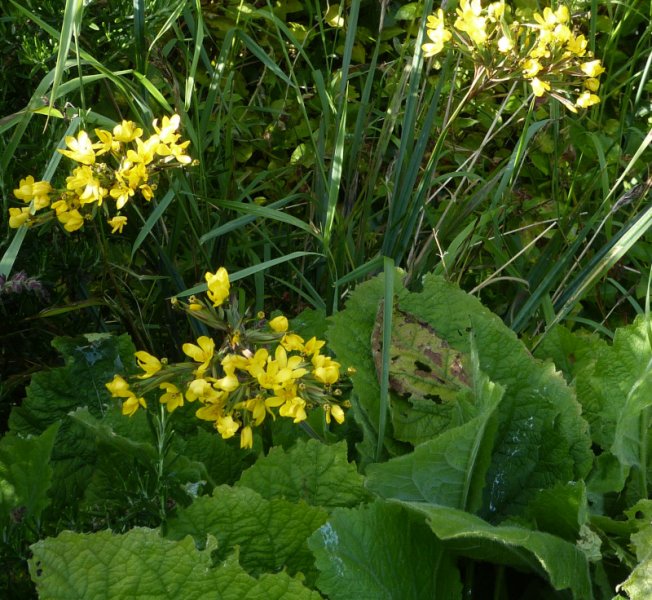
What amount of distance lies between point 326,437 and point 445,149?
4.75 feet

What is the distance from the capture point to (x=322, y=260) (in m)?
2.16

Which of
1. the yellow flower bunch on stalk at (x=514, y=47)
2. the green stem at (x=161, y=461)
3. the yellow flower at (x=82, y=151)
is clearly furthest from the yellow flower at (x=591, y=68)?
the green stem at (x=161, y=461)

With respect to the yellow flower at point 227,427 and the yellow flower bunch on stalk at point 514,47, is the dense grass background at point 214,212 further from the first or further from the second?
the yellow flower at point 227,427

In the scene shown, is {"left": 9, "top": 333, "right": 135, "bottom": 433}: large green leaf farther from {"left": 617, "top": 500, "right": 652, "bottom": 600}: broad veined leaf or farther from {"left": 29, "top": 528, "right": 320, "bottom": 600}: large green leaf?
{"left": 617, "top": 500, "right": 652, "bottom": 600}: broad veined leaf

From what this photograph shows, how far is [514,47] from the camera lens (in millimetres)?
1760

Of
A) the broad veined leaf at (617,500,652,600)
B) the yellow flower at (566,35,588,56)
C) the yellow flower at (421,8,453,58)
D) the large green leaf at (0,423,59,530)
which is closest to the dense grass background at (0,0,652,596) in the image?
the yellow flower at (421,8,453,58)

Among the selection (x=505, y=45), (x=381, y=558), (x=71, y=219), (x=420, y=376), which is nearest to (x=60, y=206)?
(x=71, y=219)

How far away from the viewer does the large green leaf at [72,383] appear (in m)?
1.63

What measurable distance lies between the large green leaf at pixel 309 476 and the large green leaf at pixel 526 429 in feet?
0.91

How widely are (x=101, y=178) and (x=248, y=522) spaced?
635 mm

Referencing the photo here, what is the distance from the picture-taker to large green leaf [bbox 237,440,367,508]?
1.36m

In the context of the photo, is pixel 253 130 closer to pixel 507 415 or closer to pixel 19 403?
pixel 19 403

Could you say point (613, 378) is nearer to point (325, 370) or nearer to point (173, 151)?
point (325, 370)

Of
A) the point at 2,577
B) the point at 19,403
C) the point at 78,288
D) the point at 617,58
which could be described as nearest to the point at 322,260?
the point at 78,288
